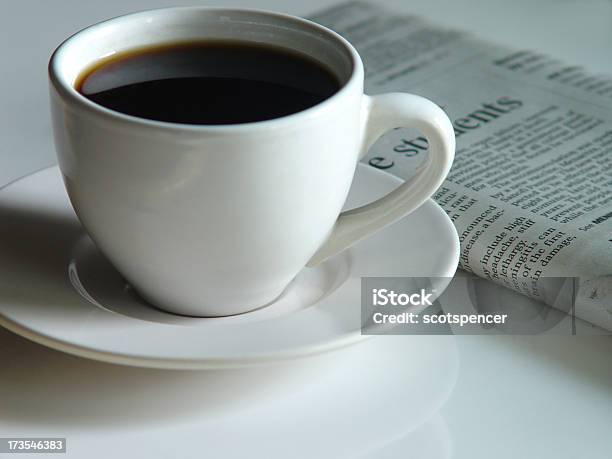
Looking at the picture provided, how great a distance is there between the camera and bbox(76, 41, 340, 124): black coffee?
0.46m

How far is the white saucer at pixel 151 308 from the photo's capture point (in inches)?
16.8

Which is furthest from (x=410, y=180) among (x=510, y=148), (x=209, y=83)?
(x=510, y=148)

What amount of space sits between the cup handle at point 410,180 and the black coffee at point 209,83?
0.09 ft

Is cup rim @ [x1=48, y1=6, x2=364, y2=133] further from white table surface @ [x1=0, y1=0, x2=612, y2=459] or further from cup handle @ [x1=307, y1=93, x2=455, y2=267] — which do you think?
white table surface @ [x1=0, y1=0, x2=612, y2=459]

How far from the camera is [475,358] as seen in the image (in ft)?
1.70

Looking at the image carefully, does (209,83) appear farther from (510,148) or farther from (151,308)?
(510,148)

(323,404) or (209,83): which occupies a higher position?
(209,83)

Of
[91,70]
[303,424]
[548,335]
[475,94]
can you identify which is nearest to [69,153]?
[91,70]

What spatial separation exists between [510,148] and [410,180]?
8.4 inches

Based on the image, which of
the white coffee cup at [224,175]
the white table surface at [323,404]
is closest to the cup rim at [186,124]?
the white coffee cup at [224,175]

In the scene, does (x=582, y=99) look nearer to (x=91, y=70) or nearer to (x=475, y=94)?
(x=475, y=94)

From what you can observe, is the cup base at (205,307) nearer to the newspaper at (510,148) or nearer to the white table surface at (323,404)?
the white table surface at (323,404)

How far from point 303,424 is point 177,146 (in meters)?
0.14

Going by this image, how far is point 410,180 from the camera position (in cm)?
50
